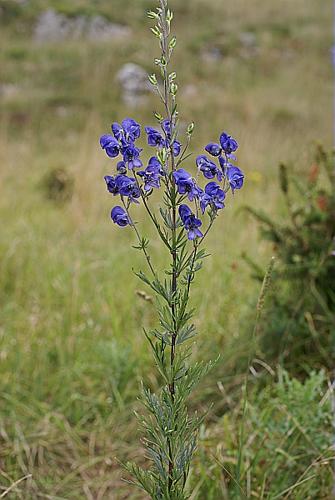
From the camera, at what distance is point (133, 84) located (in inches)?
438

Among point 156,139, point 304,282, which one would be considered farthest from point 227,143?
point 304,282

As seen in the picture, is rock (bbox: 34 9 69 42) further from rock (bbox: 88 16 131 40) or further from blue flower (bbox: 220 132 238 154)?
blue flower (bbox: 220 132 238 154)

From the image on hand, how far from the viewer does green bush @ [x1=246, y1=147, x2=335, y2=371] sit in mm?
2518

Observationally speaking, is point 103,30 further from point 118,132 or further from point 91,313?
point 118,132

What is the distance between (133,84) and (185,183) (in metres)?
10.3

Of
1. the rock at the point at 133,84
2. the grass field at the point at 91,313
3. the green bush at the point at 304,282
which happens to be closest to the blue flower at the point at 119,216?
the grass field at the point at 91,313

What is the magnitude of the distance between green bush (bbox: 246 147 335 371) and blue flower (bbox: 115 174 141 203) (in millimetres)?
1326

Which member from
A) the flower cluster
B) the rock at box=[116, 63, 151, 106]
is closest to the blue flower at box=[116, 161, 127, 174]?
the flower cluster

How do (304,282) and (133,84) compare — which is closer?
(304,282)

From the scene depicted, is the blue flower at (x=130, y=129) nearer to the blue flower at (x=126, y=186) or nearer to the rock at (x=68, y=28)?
the blue flower at (x=126, y=186)

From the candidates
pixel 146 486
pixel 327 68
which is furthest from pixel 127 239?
pixel 327 68

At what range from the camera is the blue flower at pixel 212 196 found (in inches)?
47.8

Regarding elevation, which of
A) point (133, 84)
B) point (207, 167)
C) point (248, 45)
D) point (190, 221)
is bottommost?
point (190, 221)

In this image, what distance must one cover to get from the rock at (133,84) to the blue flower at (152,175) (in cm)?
968
